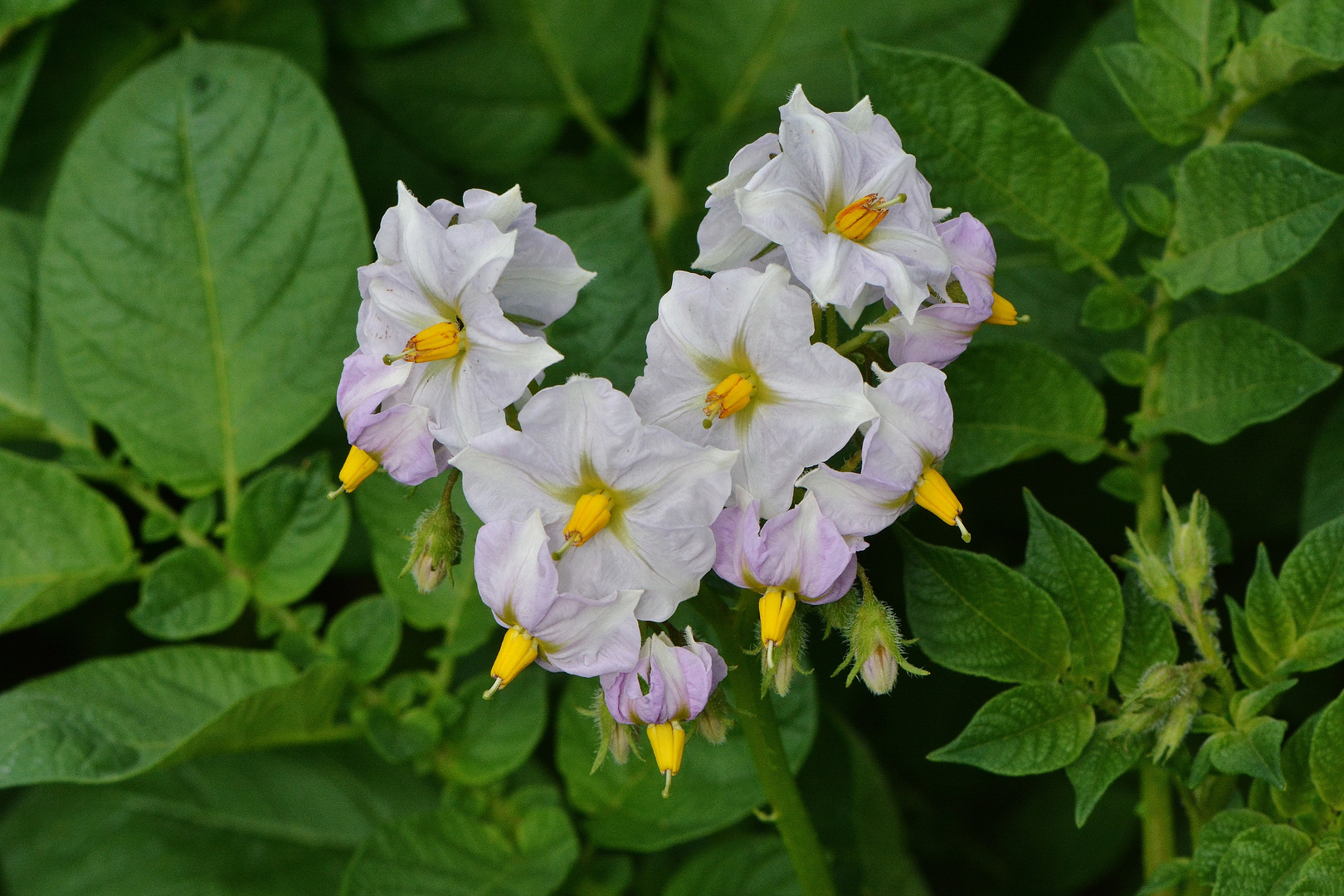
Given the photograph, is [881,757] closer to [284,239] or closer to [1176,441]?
[1176,441]

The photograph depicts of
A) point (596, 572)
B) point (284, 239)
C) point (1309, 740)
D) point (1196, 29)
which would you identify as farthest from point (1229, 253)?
point (284, 239)

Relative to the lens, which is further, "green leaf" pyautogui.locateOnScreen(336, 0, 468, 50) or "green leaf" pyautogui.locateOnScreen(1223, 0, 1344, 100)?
"green leaf" pyautogui.locateOnScreen(336, 0, 468, 50)

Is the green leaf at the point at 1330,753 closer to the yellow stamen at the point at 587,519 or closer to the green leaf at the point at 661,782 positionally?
the green leaf at the point at 661,782

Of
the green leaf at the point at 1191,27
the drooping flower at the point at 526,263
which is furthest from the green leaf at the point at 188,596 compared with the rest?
the green leaf at the point at 1191,27

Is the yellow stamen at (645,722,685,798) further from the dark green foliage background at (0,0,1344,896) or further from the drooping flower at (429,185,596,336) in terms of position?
the dark green foliage background at (0,0,1344,896)

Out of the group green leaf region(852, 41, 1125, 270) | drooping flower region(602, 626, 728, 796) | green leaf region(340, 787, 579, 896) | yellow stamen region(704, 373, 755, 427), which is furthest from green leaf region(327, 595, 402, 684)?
green leaf region(852, 41, 1125, 270)

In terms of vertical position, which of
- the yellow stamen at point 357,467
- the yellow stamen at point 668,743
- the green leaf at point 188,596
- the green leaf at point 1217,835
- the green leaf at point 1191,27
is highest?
the green leaf at point 1191,27
